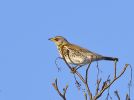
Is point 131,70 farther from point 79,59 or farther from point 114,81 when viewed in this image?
point 79,59

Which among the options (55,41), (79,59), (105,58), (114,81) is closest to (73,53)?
(79,59)

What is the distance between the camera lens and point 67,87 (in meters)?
3.39

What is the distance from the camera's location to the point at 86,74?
12.1 feet

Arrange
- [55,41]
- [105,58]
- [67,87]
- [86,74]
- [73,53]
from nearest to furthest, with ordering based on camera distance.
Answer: [67,87]
[86,74]
[105,58]
[73,53]
[55,41]

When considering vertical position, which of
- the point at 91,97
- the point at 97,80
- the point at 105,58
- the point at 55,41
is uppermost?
the point at 55,41

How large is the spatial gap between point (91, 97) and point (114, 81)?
0.25m

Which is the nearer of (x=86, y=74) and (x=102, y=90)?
(x=102, y=90)

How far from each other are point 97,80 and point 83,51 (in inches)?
148

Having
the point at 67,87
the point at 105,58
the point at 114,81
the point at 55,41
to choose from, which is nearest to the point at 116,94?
the point at 114,81

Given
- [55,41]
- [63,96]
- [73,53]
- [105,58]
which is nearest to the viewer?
[63,96]

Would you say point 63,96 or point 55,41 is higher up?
point 55,41

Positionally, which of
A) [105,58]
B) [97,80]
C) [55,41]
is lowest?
[97,80]

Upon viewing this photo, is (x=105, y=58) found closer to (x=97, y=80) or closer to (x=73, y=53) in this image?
(x=73, y=53)

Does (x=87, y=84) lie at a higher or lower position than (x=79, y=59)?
lower
